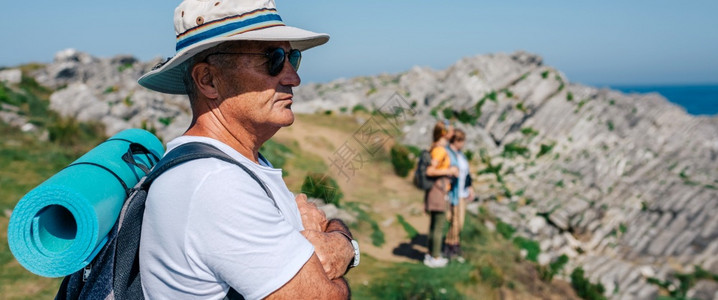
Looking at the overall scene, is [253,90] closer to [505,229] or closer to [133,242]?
[133,242]

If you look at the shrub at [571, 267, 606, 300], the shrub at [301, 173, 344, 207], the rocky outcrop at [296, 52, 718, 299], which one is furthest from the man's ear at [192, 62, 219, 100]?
the rocky outcrop at [296, 52, 718, 299]

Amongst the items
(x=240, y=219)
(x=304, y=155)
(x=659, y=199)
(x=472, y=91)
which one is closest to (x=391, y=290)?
(x=240, y=219)

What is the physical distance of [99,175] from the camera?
4.99 ft

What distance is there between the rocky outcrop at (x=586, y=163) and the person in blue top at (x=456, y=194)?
192 inches

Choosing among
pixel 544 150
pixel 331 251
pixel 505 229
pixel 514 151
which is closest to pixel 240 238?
pixel 331 251

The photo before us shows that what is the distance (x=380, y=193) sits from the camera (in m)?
13.5

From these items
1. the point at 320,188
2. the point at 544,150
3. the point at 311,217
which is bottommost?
the point at 544,150

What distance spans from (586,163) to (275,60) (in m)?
17.8

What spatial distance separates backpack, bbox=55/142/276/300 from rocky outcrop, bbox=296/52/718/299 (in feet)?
37.9

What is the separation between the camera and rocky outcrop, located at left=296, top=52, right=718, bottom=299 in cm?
1308

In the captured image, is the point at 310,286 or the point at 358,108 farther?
the point at 358,108

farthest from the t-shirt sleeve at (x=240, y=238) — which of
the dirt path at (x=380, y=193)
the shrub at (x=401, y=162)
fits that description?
the shrub at (x=401, y=162)

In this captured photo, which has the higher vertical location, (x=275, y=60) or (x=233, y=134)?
(x=275, y=60)

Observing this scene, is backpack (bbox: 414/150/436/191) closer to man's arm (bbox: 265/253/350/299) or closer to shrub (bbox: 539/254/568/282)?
shrub (bbox: 539/254/568/282)
